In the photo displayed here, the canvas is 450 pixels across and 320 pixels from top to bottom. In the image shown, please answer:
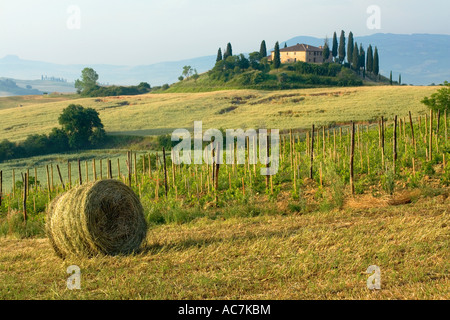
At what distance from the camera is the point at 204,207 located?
12047 millimetres

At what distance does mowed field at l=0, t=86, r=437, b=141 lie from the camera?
3912 cm

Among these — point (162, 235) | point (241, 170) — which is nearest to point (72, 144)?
point (241, 170)

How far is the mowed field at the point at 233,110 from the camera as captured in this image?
3912 centimetres

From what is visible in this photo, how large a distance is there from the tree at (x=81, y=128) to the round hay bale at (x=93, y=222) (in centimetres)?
3248

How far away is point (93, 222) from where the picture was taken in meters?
7.63

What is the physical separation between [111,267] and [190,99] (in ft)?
169

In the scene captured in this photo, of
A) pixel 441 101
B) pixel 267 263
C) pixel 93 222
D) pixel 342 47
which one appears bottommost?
pixel 267 263

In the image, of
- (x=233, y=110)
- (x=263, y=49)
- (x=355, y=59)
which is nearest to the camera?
(x=233, y=110)

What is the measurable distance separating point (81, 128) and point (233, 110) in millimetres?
14577

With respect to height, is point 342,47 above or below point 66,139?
above

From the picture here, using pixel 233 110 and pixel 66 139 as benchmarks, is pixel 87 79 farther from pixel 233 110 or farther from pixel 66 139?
pixel 66 139

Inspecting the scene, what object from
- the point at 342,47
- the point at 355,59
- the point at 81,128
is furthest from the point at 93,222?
the point at 342,47
